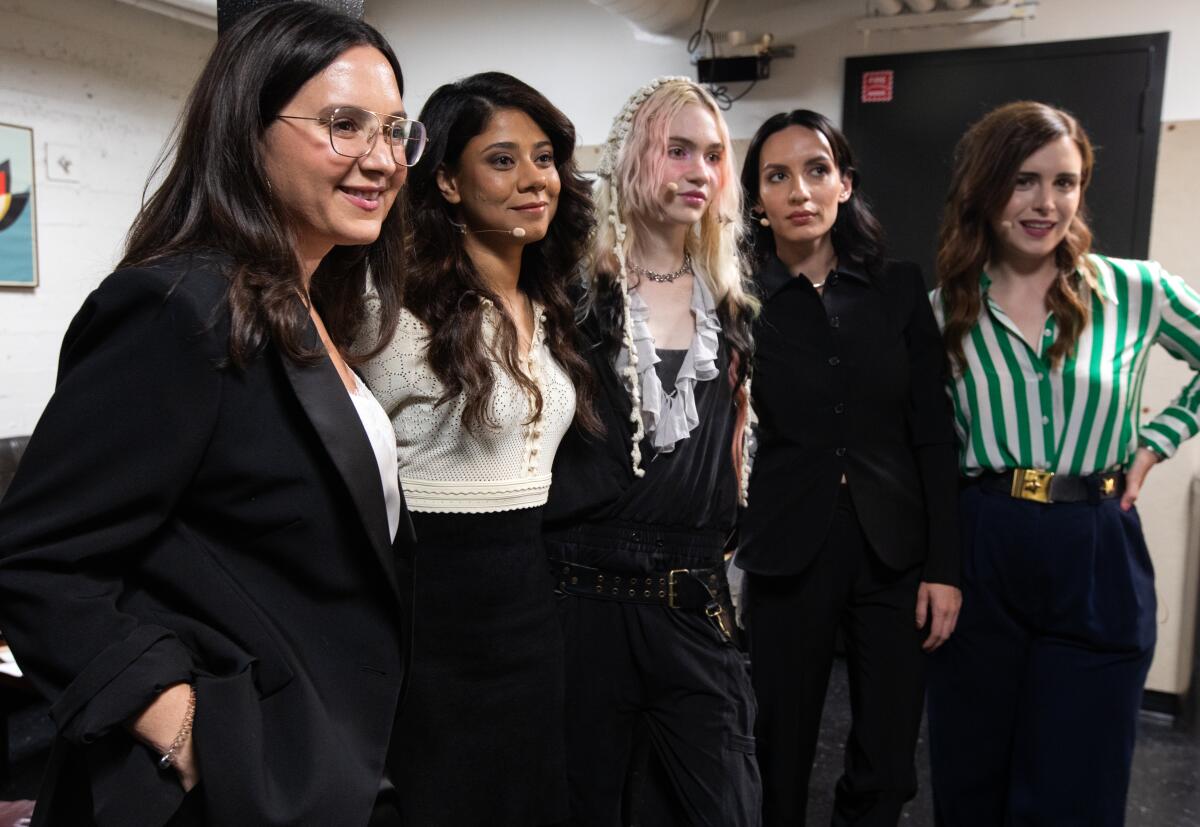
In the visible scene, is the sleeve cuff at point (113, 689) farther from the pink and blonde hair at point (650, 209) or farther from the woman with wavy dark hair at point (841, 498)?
the woman with wavy dark hair at point (841, 498)

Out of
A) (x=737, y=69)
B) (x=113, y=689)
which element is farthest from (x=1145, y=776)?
(x=113, y=689)

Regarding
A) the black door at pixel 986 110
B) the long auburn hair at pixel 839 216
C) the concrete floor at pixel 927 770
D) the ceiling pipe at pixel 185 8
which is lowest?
the concrete floor at pixel 927 770

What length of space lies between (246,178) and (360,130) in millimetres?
151

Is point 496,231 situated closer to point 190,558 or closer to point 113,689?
point 190,558

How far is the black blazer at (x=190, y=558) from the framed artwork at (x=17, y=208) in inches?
146

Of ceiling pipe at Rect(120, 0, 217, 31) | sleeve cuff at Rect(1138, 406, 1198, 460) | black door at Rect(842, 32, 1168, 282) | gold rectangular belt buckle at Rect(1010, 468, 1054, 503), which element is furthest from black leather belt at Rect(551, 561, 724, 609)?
ceiling pipe at Rect(120, 0, 217, 31)

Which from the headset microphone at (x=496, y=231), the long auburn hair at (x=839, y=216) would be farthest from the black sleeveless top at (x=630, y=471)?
the long auburn hair at (x=839, y=216)

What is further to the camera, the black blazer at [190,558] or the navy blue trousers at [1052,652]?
the navy blue trousers at [1052,652]

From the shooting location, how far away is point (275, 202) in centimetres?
114

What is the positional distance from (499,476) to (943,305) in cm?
123

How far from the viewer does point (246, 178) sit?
43.0 inches

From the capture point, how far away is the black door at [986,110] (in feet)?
12.3

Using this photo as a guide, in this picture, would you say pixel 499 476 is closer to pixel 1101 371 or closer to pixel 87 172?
pixel 1101 371

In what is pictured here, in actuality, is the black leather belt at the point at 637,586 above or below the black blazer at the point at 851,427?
below
